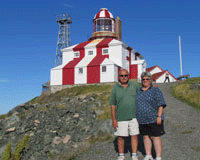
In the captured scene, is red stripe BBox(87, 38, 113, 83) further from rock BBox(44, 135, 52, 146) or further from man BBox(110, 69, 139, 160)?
man BBox(110, 69, 139, 160)

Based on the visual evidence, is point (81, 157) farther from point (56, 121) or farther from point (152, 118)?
point (56, 121)

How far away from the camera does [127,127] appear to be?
573 centimetres

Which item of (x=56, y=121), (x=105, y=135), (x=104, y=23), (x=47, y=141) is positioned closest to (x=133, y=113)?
(x=105, y=135)

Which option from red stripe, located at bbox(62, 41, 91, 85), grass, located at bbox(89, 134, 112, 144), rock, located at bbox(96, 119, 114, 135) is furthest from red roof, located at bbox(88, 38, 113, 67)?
grass, located at bbox(89, 134, 112, 144)

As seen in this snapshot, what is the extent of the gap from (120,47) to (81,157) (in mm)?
23633

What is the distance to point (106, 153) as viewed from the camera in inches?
281

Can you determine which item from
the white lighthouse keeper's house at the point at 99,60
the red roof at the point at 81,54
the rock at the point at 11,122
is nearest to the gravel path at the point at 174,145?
the rock at the point at 11,122

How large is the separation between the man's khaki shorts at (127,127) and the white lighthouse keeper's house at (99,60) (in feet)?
72.5

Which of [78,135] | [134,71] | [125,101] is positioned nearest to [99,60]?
[134,71]

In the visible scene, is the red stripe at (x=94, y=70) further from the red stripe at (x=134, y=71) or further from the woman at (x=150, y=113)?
the woman at (x=150, y=113)

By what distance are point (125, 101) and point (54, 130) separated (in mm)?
6077

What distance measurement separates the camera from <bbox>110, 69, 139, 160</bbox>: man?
567 cm

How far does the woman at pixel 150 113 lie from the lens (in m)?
5.34

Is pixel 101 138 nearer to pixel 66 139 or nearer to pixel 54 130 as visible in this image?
pixel 66 139
